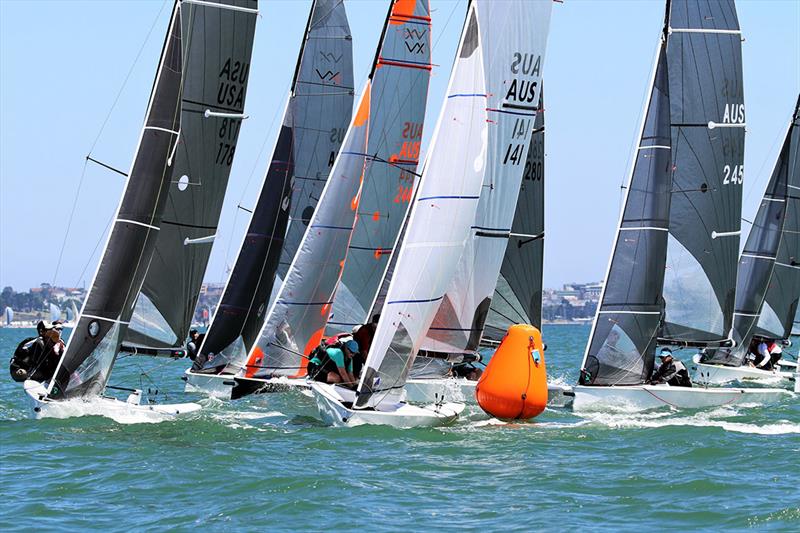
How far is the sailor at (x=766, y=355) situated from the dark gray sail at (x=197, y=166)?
43.6 ft

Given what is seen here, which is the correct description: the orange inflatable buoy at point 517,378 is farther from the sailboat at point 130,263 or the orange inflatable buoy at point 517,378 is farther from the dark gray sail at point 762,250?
the dark gray sail at point 762,250

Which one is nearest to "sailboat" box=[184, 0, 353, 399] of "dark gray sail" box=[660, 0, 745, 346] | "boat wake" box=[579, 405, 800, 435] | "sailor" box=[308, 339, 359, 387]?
"sailor" box=[308, 339, 359, 387]

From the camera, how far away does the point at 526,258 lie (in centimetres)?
2306

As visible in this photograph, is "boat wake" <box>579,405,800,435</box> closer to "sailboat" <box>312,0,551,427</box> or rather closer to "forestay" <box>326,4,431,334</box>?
"sailboat" <box>312,0,551,427</box>

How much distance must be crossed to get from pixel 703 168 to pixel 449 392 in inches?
222

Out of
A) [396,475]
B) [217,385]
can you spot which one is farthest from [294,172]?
[396,475]

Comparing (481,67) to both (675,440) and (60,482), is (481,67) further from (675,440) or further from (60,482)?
(60,482)

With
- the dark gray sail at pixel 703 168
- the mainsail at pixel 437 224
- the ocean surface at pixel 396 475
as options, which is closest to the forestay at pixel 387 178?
the mainsail at pixel 437 224

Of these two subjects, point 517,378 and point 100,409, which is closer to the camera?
point 100,409

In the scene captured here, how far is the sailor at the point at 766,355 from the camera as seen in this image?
2758 cm

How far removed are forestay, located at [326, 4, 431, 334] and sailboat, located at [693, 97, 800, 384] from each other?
27.0 ft

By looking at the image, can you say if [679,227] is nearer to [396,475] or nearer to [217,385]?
[217,385]

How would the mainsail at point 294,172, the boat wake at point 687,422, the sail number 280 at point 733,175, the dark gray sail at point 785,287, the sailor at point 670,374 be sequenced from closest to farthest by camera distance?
1. the boat wake at point 687,422
2. the sailor at point 670,374
3. the mainsail at point 294,172
4. the sail number 280 at point 733,175
5. the dark gray sail at point 785,287

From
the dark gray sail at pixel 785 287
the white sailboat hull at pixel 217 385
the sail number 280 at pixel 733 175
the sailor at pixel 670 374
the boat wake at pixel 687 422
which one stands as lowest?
the white sailboat hull at pixel 217 385
